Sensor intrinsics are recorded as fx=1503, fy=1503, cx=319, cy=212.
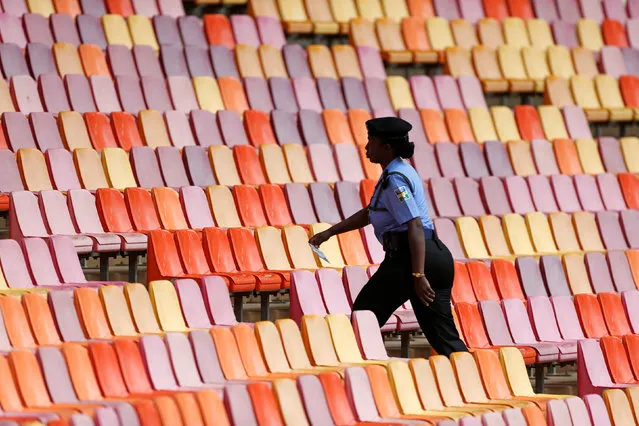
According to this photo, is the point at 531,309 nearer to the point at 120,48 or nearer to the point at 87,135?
the point at 87,135

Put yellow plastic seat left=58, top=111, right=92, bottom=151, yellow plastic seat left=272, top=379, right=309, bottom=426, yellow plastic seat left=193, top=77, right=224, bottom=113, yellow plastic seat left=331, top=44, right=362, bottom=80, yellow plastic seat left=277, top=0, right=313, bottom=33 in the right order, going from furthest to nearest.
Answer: yellow plastic seat left=277, top=0, right=313, bottom=33 → yellow plastic seat left=331, top=44, right=362, bottom=80 → yellow plastic seat left=193, top=77, right=224, bottom=113 → yellow plastic seat left=58, top=111, right=92, bottom=151 → yellow plastic seat left=272, top=379, right=309, bottom=426

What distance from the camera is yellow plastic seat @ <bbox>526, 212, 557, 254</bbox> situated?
14.1 ft

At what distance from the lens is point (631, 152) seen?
5105 mm

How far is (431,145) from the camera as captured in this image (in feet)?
15.5

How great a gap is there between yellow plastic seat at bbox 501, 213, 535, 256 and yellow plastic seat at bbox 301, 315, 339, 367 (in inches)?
52.7

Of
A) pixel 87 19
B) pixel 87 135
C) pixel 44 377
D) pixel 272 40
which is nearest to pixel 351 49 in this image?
pixel 272 40

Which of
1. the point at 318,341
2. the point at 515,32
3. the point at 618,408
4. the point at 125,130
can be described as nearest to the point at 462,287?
the point at 618,408

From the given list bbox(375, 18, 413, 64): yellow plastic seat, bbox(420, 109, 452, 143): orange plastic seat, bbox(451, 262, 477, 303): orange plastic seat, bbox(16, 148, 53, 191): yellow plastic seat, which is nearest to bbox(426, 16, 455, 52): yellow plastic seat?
bbox(375, 18, 413, 64): yellow plastic seat

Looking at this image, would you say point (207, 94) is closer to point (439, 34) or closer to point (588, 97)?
point (439, 34)

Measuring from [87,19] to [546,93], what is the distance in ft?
5.53

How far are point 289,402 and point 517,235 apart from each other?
177 centimetres

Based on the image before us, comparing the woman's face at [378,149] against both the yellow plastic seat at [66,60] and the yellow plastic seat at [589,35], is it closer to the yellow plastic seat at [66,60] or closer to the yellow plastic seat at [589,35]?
the yellow plastic seat at [66,60]

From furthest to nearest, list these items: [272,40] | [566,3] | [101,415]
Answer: [566,3]
[272,40]
[101,415]

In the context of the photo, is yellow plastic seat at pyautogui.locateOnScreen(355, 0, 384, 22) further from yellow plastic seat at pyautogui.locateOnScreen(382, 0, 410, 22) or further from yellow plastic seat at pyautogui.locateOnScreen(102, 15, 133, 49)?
yellow plastic seat at pyautogui.locateOnScreen(102, 15, 133, 49)
